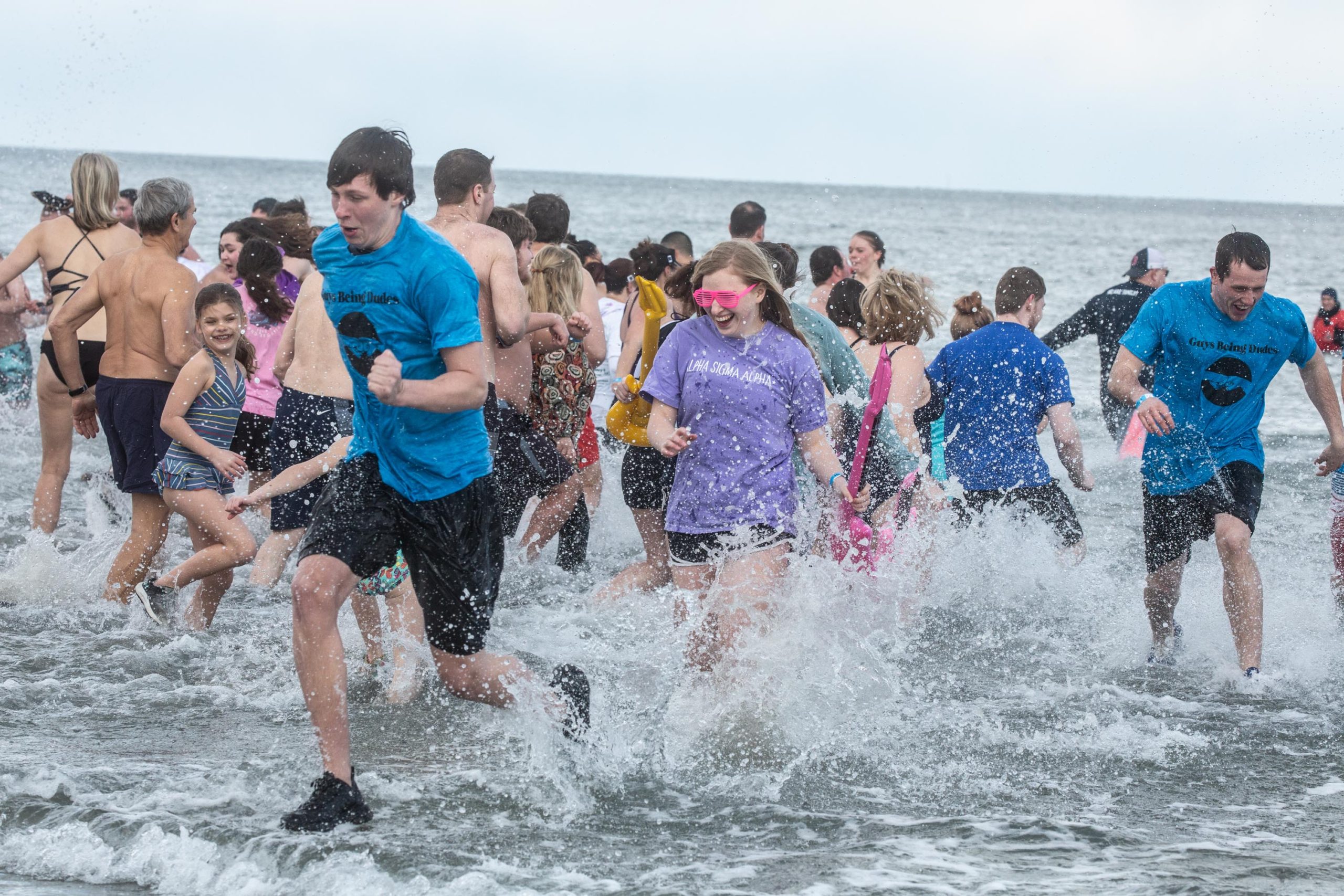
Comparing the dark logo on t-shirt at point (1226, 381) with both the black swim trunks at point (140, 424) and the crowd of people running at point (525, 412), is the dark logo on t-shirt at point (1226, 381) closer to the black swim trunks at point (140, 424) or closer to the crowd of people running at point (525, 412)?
the crowd of people running at point (525, 412)

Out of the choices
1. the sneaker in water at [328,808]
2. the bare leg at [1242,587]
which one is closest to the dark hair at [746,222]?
the bare leg at [1242,587]

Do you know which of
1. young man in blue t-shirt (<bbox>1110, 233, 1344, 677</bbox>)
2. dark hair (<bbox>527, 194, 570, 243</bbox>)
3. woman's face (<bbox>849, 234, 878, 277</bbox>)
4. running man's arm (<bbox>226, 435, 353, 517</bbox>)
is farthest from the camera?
woman's face (<bbox>849, 234, 878, 277</bbox>)

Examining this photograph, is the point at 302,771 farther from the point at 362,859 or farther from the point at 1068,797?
the point at 1068,797

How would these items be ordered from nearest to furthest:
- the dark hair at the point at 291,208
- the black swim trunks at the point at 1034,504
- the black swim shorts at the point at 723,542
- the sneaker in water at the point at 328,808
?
the sneaker in water at the point at 328,808, the black swim shorts at the point at 723,542, the black swim trunks at the point at 1034,504, the dark hair at the point at 291,208

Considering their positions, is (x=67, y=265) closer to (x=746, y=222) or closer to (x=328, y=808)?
(x=746, y=222)

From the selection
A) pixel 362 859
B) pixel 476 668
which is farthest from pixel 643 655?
pixel 362 859

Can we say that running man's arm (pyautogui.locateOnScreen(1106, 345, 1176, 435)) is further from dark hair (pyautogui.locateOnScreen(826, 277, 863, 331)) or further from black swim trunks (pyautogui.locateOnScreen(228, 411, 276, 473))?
black swim trunks (pyautogui.locateOnScreen(228, 411, 276, 473))

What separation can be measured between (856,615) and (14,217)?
45.4 metres

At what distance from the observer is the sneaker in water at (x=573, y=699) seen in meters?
4.51

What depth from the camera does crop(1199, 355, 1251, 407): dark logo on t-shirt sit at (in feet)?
19.0

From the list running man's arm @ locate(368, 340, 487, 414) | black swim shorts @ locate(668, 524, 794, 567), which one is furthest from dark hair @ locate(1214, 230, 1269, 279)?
running man's arm @ locate(368, 340, 487, 414)

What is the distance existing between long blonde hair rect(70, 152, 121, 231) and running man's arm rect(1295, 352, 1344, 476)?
19.2 feet

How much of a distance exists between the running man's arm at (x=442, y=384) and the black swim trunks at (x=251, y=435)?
122 inches

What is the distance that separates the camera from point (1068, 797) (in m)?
4.55
